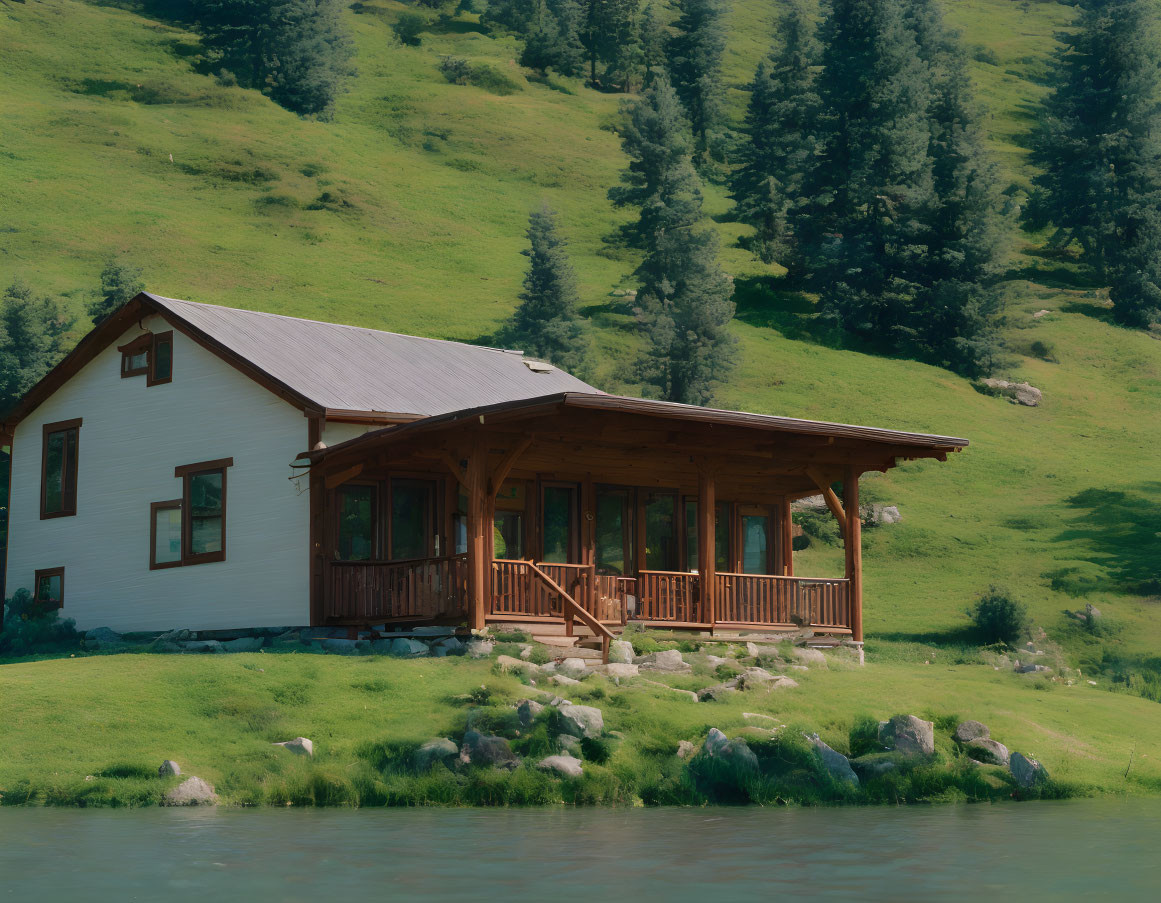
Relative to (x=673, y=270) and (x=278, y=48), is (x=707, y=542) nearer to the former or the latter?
(x=673, y=270)

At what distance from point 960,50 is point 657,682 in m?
86.8

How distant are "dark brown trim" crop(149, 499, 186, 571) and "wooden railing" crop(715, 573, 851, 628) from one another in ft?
34.7

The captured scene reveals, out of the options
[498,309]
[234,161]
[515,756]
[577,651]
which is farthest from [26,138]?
[515,756]

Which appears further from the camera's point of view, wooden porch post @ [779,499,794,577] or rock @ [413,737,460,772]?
wooden porch post @ [779,499,794,577]

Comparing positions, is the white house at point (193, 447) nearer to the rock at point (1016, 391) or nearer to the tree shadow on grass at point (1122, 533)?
the tree shadow on grass at point (1122, 533)

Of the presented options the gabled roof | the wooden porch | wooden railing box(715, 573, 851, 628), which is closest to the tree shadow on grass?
the wooden porch

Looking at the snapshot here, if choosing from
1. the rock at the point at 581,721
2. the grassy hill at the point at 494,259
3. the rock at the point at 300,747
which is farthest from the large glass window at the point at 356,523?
the grassy hill at the point at 494,259

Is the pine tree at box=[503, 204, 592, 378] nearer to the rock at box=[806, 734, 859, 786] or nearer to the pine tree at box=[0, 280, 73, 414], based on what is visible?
the pine tree at box=[0, 280, 73, 414]

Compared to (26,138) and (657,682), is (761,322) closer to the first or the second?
(26,138)

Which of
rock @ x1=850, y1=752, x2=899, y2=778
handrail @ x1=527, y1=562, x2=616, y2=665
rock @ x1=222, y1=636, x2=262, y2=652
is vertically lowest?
rock @ x1=850, y1=752, x2=899, y2=778

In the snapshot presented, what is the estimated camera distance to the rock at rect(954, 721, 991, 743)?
1803 centimetres

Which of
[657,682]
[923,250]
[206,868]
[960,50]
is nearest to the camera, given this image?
[206,868]

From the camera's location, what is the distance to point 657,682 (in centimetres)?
2025

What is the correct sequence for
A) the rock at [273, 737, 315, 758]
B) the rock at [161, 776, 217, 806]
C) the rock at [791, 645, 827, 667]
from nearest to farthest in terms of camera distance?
the rock at [161, 776, 217, 806] < the rock at [273, 737, 315, 758] < the rock at [791, 645, 827, 667]
